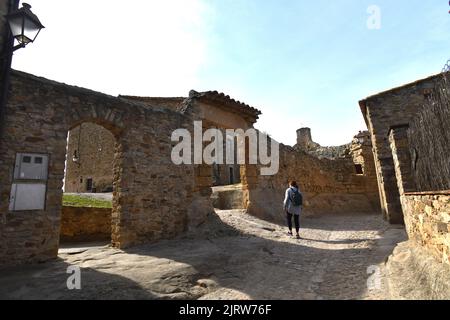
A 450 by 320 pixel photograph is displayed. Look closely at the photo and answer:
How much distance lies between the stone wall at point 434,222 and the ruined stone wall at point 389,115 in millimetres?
5047

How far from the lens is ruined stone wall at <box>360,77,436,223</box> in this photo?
28.3 feet

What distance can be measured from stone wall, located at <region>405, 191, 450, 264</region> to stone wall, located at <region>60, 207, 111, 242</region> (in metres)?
8.26

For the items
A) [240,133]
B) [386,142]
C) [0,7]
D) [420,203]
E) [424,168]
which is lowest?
[420,203]

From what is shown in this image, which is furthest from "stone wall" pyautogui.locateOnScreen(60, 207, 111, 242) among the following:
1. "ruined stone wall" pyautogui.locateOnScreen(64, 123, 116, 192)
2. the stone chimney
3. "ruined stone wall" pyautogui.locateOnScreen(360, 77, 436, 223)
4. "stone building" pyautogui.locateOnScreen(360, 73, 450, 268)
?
the stone chimney

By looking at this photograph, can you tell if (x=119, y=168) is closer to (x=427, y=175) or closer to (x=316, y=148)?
(x=427, y=175)

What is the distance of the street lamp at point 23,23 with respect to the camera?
4.07 m

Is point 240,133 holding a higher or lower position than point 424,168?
higher

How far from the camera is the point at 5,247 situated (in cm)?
444

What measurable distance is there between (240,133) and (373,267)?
6.30 m

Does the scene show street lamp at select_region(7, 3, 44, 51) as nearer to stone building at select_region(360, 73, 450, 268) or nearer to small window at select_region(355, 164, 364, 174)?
stone building at select_region(360, 73, 450, 268)

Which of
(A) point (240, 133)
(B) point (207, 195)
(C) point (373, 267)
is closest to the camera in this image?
(C) point (373, 267)

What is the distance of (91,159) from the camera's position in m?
19.5
